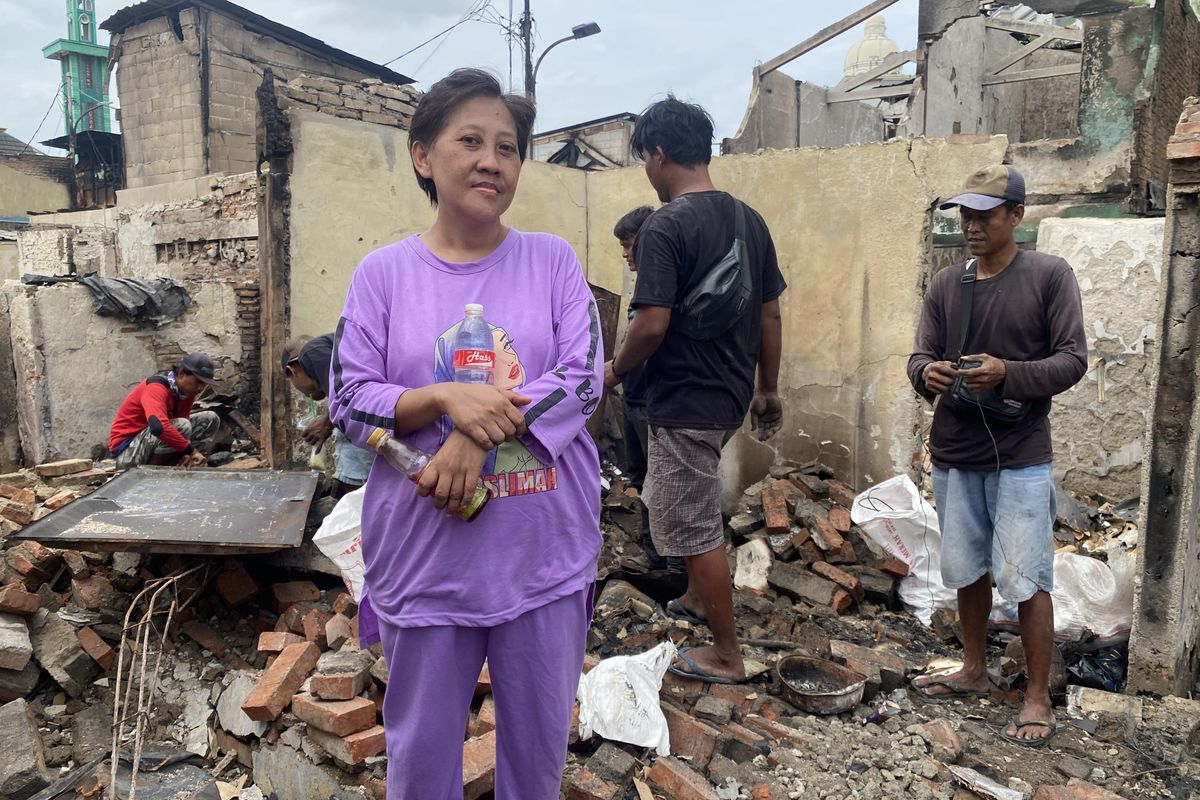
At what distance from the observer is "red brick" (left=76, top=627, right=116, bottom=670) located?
3693mm

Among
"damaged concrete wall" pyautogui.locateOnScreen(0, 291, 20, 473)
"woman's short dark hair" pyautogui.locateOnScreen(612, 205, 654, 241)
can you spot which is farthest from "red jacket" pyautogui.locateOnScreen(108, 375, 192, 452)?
"woman's short dark hair" pyautogui.locateOnScreen(612, 205, 654, 241)

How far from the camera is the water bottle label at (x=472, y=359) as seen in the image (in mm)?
1576

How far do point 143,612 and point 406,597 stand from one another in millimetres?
3133

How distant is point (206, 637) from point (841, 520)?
11.9 feet

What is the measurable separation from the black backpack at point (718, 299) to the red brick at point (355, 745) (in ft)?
6.08

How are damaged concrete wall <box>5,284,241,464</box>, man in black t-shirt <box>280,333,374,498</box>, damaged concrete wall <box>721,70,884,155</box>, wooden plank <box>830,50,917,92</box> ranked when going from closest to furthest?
man in black t-shirt <box>280,333,374,498</box> → damaged concrete wall <box>5,284,241,464</box> → damaged concrete wall <box>721,70,884,155</box> → wooden plank <box>830,50,917,92</box>

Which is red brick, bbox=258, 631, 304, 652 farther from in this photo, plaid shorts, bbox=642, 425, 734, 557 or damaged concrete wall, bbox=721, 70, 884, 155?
damaged concrete wall, bbox=721, 70, 884, 155

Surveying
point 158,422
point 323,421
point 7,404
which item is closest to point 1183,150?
point 323,421

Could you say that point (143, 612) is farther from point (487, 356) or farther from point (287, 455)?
point (487, 356)

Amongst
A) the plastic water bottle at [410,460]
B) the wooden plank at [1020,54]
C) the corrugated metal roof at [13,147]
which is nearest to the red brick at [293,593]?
the plastic water bottle at [410,460]

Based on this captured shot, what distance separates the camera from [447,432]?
1.59m

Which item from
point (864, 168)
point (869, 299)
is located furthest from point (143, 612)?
point (864, 168)

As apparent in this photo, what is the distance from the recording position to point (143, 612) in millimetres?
3963

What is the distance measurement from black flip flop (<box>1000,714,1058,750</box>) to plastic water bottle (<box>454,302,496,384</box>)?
94.7 inches
